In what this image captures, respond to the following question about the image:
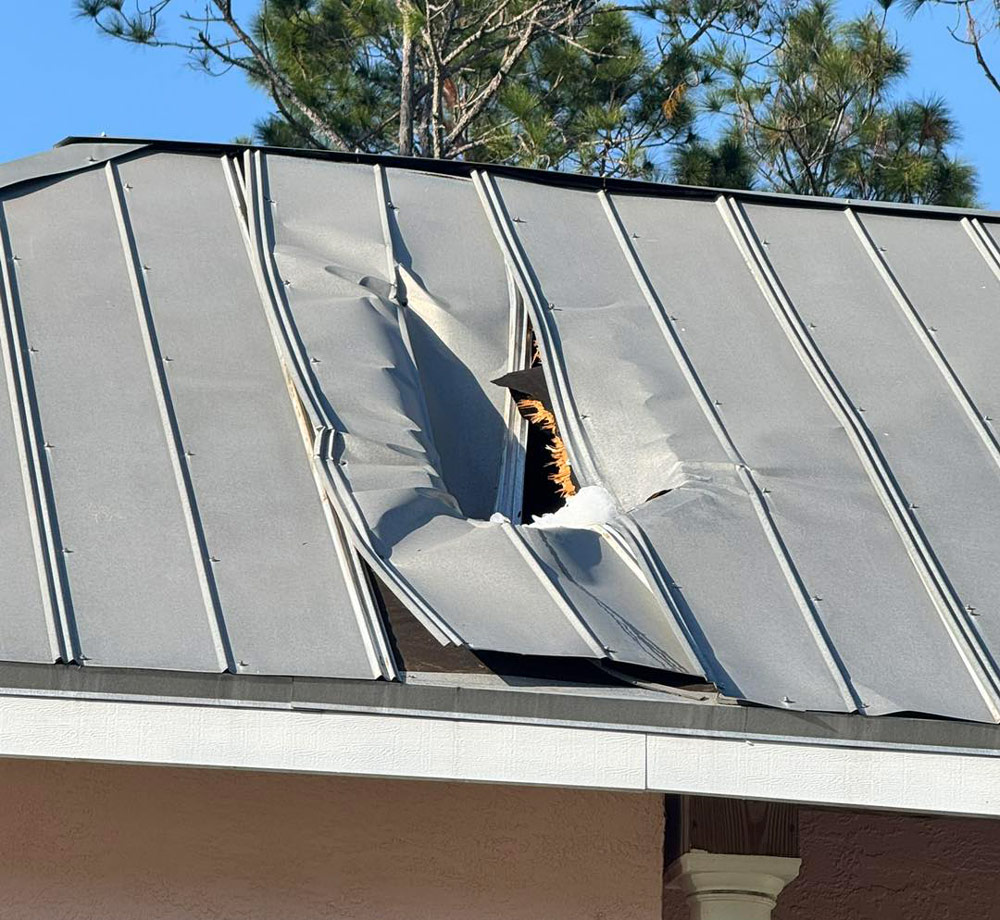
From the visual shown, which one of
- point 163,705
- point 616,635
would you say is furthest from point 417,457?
point 163,705

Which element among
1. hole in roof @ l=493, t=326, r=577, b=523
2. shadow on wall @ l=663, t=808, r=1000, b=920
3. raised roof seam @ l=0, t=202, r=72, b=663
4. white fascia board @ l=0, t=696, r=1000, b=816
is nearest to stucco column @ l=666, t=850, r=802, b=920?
shadow on wall @ l=663, t=808, r=1000, b=920

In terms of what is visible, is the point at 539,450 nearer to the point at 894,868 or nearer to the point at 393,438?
the point at 393,438

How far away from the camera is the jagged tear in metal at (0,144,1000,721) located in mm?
3447

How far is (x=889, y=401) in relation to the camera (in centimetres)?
468

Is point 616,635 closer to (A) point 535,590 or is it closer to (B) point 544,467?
(A) point 535,590

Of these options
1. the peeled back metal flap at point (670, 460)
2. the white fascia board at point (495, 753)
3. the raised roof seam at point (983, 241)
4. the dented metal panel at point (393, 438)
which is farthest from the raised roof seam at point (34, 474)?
the raised roof seam at point (983, 241)

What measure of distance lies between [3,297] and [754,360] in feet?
7.25

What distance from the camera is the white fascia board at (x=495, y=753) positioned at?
120 inches

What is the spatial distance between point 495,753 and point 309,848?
0.71 m

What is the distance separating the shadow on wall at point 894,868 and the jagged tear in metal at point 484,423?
68 cm

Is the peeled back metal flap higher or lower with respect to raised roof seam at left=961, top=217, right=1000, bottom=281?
lower

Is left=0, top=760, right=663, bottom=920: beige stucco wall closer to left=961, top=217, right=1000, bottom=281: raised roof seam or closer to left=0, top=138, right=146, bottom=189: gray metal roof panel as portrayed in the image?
left=0, top=138, right=146, bottom=189: gray metal roof panel

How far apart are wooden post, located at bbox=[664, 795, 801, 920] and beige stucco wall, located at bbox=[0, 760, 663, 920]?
0.09 metres

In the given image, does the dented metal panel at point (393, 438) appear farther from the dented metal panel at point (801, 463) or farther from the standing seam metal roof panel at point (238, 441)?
the dented metal panel at point (801, 463)
